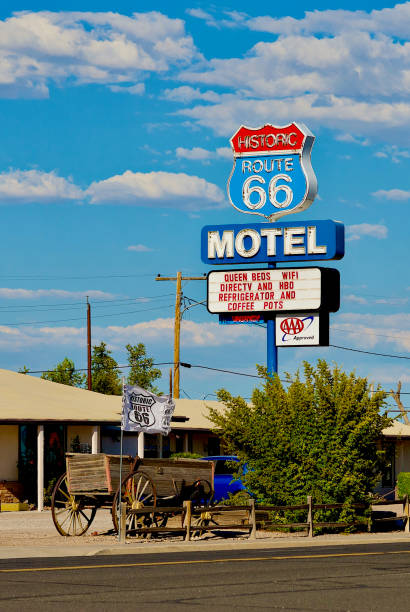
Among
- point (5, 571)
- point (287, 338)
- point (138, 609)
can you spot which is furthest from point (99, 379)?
point (138, 609)

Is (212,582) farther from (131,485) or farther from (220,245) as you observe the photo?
(220,245)

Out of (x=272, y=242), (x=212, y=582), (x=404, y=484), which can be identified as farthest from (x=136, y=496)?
(x=404, y=484)

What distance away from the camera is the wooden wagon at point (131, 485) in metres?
25.0

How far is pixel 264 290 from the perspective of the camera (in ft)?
112

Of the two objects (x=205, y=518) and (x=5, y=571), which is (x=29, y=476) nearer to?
(x=205, y=518)

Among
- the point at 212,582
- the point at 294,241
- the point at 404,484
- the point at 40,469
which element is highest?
the point at 294,241

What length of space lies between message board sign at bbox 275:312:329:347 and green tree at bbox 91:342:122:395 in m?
47.5

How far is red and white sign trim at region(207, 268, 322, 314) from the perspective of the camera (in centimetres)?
3347

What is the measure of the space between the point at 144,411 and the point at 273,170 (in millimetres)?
12295

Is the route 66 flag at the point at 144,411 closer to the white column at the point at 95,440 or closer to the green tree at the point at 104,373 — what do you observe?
the white column at the point at 95,440

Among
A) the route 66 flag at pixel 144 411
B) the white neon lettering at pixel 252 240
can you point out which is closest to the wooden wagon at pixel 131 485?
the route 66 flag at pixel 144 411

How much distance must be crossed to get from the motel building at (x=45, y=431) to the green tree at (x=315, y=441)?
648cm

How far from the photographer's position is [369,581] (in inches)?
631

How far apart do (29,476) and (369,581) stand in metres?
25.4
